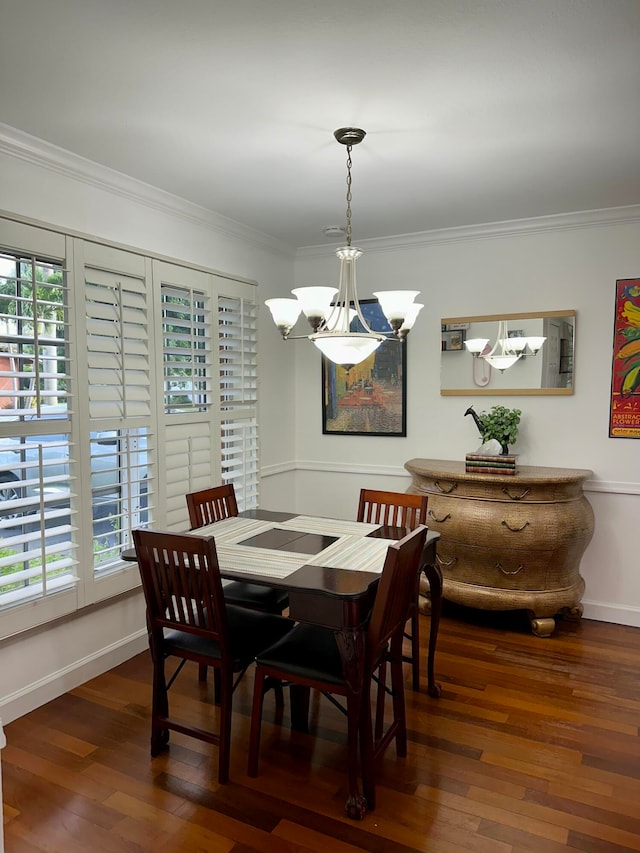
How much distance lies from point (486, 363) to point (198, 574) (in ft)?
8.74

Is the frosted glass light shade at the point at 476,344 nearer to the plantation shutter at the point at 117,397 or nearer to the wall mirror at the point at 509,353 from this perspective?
the wall mirror at the point at 509,353

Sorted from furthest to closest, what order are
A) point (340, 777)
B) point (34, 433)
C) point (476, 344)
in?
point (476, 344), point (34, 433), point (340, 777)

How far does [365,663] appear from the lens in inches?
82.5

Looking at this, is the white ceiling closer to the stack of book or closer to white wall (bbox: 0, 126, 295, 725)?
white wall (bbox: 0, 126, 295, 725)

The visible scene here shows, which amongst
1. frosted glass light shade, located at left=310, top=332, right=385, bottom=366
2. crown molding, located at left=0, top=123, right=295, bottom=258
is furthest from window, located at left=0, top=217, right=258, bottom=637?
frosted glass light shade, located at left=310, top=332, right=385, bottom=366

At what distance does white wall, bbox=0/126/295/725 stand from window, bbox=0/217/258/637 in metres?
0.11

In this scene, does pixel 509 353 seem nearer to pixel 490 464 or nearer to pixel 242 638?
pixel 490 464

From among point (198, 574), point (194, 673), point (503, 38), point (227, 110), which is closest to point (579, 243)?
point (503, 38)

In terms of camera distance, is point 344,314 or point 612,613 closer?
point 344,314

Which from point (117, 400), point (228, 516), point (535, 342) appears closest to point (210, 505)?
point (228, 516)

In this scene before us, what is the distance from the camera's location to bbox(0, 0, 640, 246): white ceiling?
1733mm

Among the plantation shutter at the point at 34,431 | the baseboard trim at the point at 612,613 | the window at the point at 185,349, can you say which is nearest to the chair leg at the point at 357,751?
the plantation shutter at the point at 34,431

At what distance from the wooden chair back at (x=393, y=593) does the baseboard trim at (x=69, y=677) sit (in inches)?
65.2

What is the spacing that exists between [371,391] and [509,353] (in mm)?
1060
